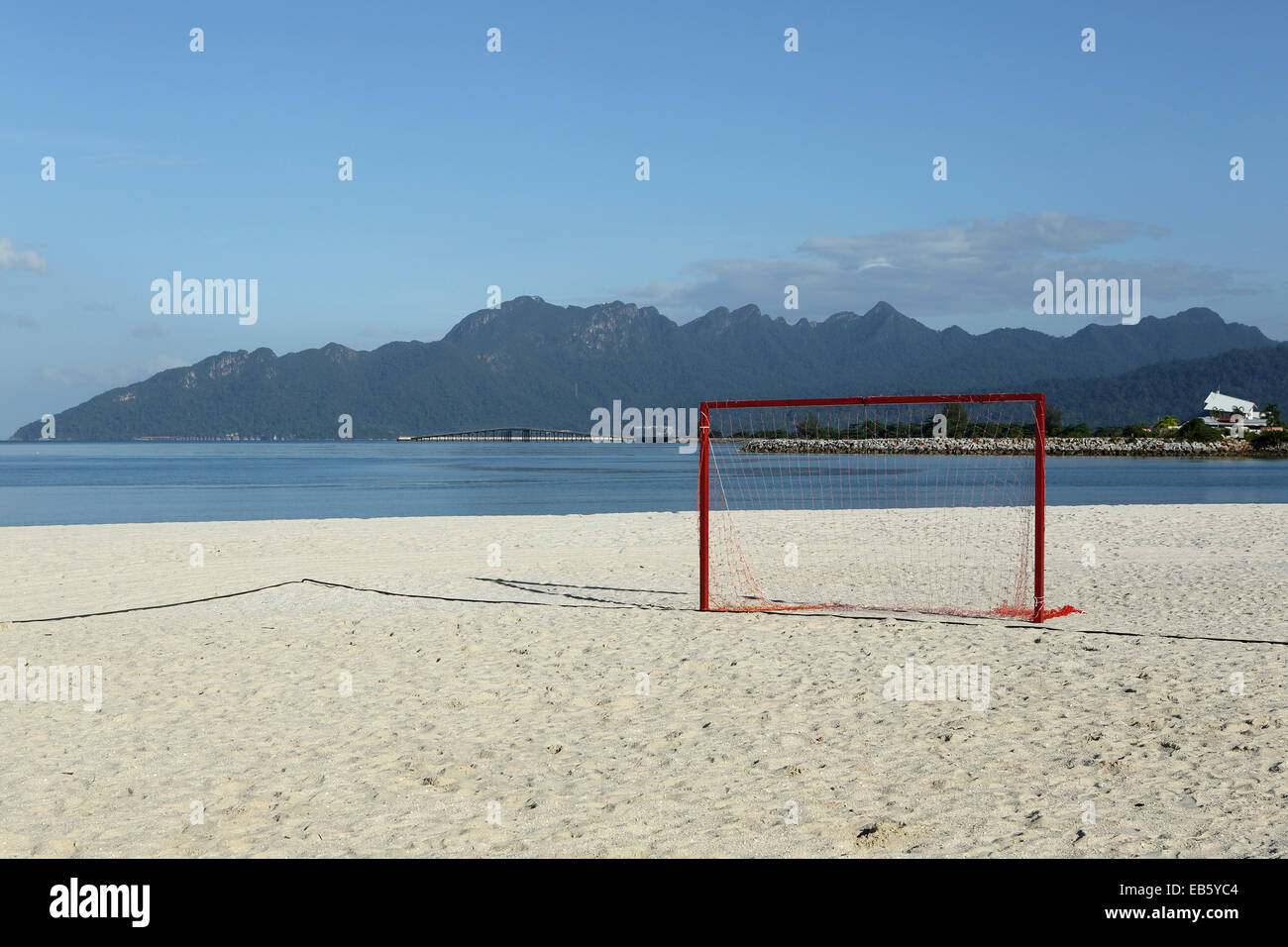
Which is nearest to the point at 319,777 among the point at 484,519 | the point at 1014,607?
the point at 1014,607

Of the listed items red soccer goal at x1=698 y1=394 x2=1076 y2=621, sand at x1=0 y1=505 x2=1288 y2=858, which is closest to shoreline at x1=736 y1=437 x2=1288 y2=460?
red soccer goal at x1=698 y1=394 x2=1076 y2=621

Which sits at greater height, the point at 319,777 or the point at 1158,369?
the point at 1158,369

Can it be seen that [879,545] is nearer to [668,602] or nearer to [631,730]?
[668,602]

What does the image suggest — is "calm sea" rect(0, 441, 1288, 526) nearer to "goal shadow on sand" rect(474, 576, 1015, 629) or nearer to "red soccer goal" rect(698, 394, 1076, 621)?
"red soccer goal" rect(698, 394, 1076, 621)

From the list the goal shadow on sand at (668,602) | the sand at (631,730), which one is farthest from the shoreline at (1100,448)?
the sand at (631,730)

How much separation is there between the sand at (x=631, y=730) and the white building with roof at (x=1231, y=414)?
119m

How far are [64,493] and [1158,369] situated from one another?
174914mm

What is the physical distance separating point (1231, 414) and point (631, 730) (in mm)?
146617

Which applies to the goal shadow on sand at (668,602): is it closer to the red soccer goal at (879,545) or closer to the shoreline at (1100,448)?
the red soccer goal at (879,545)

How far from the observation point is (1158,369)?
174250 mm

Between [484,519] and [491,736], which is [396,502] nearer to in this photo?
[484,519]

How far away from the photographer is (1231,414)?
131 meters

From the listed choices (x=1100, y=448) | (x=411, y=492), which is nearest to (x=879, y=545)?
(x=411, y=492)
